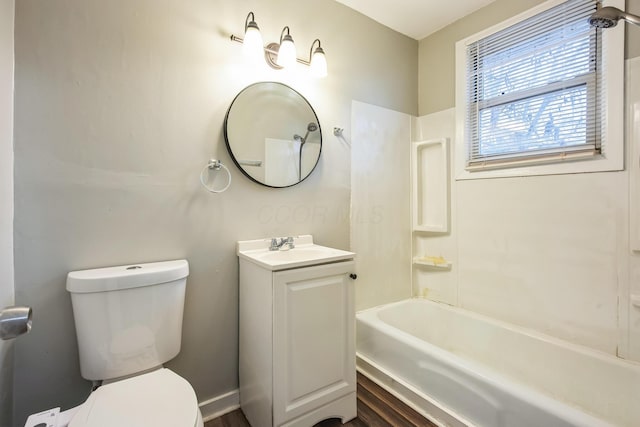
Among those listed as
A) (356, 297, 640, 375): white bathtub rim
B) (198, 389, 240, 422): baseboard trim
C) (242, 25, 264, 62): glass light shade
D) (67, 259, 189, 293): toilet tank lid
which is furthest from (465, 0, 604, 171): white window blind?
(198, 389, 240, 422): baseboard trim

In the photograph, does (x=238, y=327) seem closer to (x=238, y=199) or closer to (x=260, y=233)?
(x=260, y=233)

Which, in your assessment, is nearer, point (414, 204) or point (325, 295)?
point (325, 295)

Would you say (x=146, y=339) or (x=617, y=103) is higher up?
(x=617, y=103)

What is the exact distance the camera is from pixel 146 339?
3.82 feet

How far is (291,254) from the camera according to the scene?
1.62 m

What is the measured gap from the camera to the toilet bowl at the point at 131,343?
879 mm

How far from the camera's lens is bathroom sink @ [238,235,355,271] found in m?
1.27

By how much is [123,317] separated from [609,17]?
7.48 ft

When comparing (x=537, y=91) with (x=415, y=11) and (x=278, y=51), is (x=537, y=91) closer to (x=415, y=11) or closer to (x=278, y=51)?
(x=415, y=11)

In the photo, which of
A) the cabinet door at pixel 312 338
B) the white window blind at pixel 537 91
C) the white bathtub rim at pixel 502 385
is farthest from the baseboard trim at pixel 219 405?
the white window blind at pixel 537 91

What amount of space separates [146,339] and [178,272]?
0.29 m

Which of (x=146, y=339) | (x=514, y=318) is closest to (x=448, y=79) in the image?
(x=514, y=318)

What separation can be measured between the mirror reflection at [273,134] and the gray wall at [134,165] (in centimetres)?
6

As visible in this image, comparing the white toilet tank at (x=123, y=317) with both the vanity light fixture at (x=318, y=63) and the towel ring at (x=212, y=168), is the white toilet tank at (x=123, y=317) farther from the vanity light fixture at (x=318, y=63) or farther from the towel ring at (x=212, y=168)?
the vanity light fixture at (x=318, y=63)
